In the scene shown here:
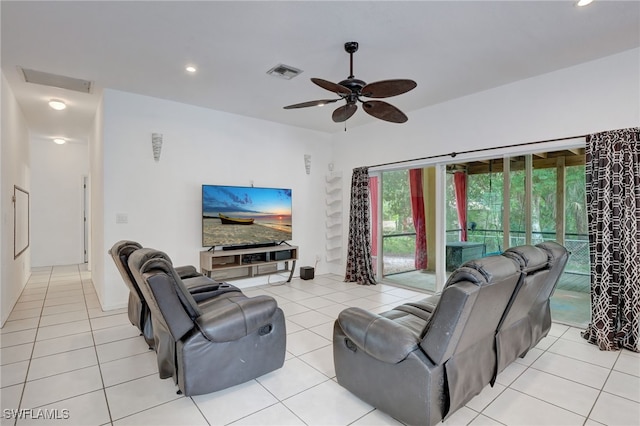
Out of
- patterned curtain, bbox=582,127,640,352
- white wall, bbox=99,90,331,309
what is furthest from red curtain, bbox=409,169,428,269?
patterned curtain, bbox=582,127,640,352

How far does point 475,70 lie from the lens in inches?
143

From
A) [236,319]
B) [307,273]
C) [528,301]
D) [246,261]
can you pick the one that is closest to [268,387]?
[236,319]

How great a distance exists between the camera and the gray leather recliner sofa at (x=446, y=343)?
1.74m

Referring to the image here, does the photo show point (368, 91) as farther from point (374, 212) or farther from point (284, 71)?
point (374, 212)

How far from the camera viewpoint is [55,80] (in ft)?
12.6

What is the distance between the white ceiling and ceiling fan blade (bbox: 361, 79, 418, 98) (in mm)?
518

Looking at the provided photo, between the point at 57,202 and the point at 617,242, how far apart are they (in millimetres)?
9746

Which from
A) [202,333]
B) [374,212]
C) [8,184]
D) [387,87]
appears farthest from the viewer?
[374,212]

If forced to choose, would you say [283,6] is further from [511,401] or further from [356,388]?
[511,401]

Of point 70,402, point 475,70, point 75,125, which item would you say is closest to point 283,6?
point 475,70

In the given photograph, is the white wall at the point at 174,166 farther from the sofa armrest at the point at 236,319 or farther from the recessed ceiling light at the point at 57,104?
the sofa armrest at the point at 236,319

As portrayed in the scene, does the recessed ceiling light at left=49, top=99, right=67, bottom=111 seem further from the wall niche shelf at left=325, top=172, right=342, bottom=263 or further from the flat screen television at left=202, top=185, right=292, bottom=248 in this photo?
the wall niche shelf at left=325, top=172, right=342, bottom=263

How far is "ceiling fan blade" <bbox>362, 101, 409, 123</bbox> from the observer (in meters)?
2.99

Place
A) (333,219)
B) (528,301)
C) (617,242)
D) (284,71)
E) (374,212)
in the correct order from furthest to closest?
1. (333,219)
2. (374,212)
3. (284,71)
4. (617,242)
5. (528,301)
